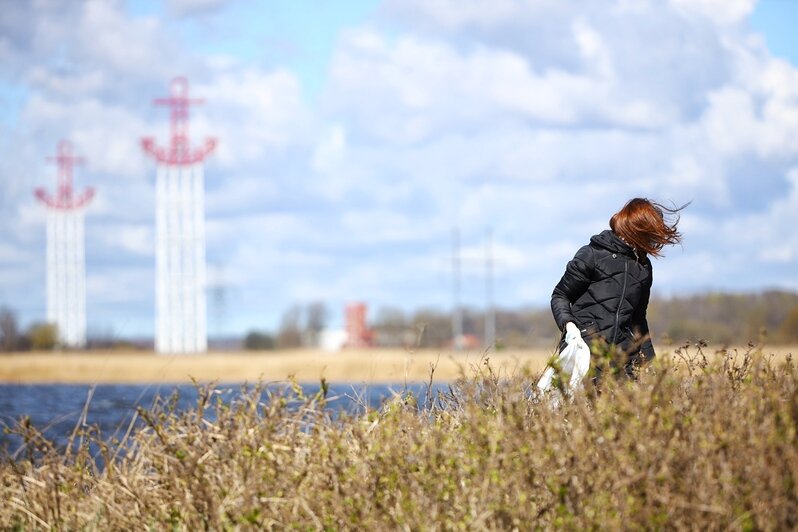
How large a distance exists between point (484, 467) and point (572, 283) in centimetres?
249

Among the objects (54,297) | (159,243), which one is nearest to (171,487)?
(159,243)

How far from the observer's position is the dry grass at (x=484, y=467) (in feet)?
16.8

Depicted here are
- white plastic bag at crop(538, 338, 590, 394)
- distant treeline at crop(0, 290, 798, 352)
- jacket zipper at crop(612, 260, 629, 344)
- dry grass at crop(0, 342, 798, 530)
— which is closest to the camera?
dry grass at crop(0, 342, 798, 530)

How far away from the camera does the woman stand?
24.9ft

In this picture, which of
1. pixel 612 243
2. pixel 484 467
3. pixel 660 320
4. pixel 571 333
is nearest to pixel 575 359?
pixel 571 333

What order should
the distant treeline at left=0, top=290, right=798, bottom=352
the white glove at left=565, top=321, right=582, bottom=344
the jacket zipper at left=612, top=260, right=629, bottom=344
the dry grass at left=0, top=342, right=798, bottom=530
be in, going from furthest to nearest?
the distant treeline at left=0, top=290, right=798, bottom=352 → the jacket zipper at left=612, top=260, right=629, bottom=344 → the white glove at left=565, top=321, right=582, bottom=344 → the dry grass at left=0, top=342, right=798, bottom=530

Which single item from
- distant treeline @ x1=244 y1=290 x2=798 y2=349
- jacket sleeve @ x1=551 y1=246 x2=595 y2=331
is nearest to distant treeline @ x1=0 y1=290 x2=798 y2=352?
distant treeline @ x1=244 y1=290 x2=798 y2=349

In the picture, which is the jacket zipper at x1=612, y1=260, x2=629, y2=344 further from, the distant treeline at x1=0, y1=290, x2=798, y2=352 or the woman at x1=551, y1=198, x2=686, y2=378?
the distant treeline at x1=0, y1=290, x2=798, y2=352

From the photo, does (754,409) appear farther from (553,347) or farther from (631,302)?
(553,347)

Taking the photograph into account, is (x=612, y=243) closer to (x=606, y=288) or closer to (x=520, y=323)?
(x=606, y=288)

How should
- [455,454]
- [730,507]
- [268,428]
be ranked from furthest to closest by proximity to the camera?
[268,428], [455,454], [730,507]

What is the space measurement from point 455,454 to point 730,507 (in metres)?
1.38

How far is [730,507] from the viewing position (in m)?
5.07

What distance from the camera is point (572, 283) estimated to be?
25.3 feet
